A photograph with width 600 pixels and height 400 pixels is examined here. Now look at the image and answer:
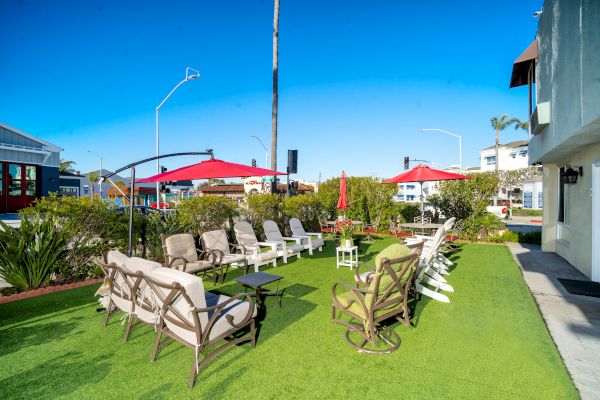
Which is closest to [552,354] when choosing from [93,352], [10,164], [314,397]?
[314,397]

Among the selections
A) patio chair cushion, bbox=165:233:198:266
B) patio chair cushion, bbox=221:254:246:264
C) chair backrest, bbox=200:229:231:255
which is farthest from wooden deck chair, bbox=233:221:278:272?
patio chair cushion, bbox=165:233:198:266

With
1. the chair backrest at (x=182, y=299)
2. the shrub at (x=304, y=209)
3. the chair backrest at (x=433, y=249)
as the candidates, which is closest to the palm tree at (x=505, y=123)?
the shrub at (x=304, y=209)

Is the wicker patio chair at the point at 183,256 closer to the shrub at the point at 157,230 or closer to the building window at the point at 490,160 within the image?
the shrub at the point at 157,230

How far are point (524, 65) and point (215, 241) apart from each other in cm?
1170

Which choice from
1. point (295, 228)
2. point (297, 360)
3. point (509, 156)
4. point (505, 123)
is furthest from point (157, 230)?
point (509, 156)

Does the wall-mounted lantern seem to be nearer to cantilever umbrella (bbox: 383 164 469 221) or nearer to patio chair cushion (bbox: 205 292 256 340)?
cantilever umbrella (bbox: 383 164 469 221)

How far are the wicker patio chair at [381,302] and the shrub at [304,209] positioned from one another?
8369mm

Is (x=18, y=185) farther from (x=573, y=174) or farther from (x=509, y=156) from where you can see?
(x=509, y=156)

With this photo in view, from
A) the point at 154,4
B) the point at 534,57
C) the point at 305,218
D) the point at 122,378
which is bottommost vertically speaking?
the point at 122,378

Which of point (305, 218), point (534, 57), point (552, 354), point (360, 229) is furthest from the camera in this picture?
point (360, 229)

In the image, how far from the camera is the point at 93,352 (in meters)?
3.59

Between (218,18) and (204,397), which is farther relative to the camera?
(218,18)

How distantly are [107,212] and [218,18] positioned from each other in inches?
433

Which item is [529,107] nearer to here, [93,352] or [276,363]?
[276,363]
